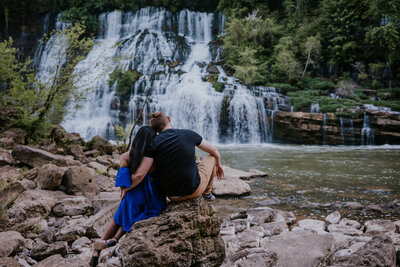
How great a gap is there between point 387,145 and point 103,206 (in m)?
17.2

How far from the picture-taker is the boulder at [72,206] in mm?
3850

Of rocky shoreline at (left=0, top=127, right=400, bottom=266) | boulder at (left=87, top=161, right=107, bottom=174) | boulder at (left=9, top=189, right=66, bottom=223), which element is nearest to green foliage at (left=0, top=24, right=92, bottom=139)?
boulder at (left=87, top=161, right=107, bottom=174)

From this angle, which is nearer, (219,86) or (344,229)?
(344,229)

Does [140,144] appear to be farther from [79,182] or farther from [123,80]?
[123,80]

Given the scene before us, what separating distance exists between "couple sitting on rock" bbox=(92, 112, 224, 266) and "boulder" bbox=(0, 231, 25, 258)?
974 millimetres

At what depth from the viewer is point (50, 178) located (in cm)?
432

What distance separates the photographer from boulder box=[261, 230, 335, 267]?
7.57 ft

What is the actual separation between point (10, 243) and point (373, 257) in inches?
137

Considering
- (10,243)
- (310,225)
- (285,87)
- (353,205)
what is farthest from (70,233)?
(285,87)

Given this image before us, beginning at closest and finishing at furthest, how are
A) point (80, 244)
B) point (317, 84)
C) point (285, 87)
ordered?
point (80, 244)
point (285, 87)
point (317, 84)

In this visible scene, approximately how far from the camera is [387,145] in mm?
15234

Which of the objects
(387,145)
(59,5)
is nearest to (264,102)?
(387,145)

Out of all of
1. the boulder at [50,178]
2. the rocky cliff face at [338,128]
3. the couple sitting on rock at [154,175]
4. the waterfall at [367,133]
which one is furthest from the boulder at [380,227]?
the waterfall at [367,133]

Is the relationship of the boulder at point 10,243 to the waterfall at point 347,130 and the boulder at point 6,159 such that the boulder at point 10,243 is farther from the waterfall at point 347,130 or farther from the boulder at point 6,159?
the waterfall at point 347,130
